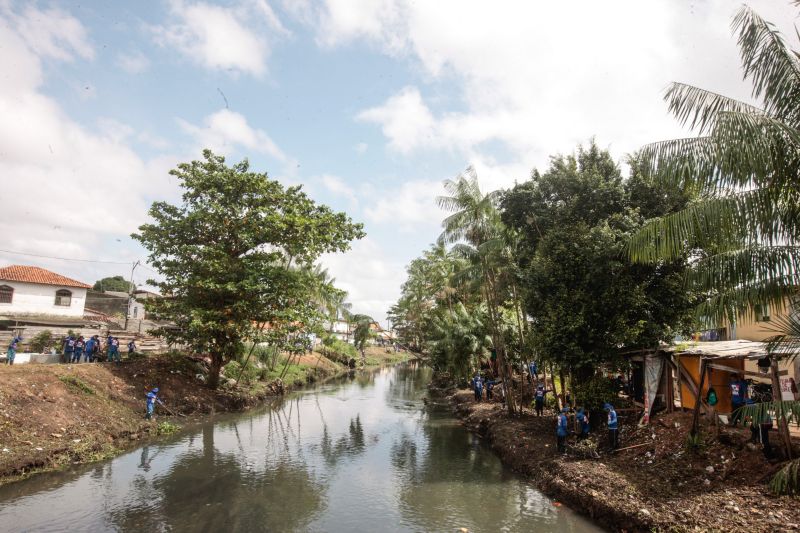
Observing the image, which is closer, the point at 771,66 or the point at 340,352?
the point at 771,66

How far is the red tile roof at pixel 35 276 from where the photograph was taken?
1439 inches

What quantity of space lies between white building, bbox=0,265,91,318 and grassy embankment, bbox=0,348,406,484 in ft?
58.8

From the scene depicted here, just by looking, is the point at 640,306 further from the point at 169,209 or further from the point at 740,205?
the point at 169,209

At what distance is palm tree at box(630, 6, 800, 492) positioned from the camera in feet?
26.6

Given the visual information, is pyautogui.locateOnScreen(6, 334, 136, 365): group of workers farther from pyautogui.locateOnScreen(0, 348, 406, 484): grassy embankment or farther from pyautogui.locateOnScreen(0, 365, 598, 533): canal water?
pyautogui.locateOnScreen(0, 365, 598, 533): canal water

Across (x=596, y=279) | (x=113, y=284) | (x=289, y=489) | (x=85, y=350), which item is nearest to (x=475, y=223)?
(x=596, y=279)

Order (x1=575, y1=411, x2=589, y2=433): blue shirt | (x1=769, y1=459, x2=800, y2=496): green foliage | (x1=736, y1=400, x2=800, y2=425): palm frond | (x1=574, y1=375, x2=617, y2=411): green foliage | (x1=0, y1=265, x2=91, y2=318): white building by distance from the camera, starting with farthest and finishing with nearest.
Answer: (x1=0, y1=265, x2=91, y2=318): white building < (x1=574, y1=375, x2=617, y2=411): green foliage < (x1=575, y1=411, x2=589, y2=433): blue shirt < (x1=736, y1=400, x2=800, y2=425): palm frond < (x1=769, y1=459, x2=800, y2=496): green foliage

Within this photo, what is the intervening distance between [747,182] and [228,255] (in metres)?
23.0

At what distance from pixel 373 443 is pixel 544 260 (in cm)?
1172

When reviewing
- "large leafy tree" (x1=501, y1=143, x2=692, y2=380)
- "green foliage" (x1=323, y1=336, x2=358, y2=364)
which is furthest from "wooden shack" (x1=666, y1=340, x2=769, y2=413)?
"green foliage" (x1=323, y1=336, x2=358, y2=364)

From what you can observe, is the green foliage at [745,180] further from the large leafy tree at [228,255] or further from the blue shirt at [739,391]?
the large leafy tree at [228,255]

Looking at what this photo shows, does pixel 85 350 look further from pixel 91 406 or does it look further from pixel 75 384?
pixel 91 406

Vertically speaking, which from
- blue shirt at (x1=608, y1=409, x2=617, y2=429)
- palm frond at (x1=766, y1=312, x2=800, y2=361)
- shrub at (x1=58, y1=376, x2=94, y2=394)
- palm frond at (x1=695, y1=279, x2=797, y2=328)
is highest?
palm frond at (x1=695, y1=279, x2=797, y2=328)

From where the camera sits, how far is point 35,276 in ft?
123
